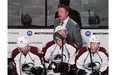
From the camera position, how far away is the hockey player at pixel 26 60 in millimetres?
5496

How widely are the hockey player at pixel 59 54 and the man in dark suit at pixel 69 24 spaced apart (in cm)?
7

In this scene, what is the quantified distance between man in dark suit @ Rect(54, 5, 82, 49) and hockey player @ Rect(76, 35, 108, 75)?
0.16 meters

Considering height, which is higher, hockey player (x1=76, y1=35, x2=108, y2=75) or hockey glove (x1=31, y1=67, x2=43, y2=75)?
hockey player (x1=76, y1=35, x2=108, y2=75)

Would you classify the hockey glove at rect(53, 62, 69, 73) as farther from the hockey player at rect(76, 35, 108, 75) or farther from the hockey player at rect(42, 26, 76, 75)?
the hockey player at rect(76, 35, 108, 75)

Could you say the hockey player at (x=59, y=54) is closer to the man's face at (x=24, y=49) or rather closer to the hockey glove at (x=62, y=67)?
the hockey glove at (x=62, y=67)

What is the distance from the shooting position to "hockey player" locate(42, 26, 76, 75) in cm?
545

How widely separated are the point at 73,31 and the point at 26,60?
0.89 metres

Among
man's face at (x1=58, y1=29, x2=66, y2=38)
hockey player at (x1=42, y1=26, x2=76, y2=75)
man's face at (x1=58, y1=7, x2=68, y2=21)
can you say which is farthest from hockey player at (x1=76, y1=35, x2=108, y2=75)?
man's face at (x1=58, y1=7, x2=68, y2=21)

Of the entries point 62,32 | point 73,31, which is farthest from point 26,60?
point 73,31

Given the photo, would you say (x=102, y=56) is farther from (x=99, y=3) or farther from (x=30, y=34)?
(x=30, y=34)

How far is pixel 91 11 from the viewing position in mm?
5391

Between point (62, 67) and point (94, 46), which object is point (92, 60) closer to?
point (94, 46)
